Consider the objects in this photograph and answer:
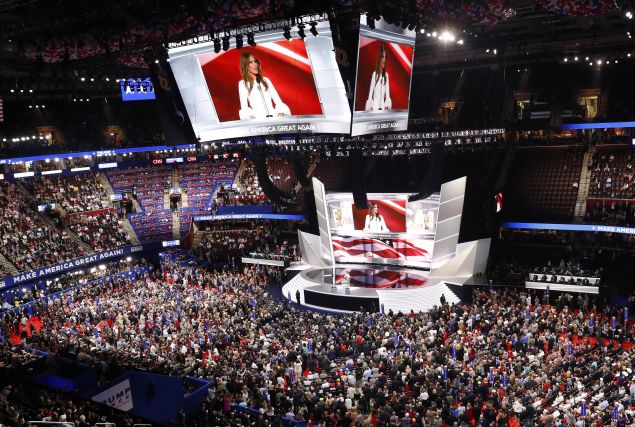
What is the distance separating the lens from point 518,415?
15219 mm

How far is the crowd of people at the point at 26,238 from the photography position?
33.3m

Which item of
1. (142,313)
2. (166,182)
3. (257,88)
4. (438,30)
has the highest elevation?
(438,30)

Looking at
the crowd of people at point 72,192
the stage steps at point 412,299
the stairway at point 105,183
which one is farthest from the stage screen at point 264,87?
the stairway at point 105,183

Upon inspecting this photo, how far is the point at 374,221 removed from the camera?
31.8 metres

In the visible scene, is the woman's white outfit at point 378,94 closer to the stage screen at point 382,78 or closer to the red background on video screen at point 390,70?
the stage screen at point 382,78

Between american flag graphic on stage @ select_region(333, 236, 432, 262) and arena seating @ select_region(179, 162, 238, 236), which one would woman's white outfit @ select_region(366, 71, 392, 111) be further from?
arena seating @ select_region(179, 162, 238, 236)

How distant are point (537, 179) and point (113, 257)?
27.6 m

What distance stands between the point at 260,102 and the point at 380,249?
12.8 meters

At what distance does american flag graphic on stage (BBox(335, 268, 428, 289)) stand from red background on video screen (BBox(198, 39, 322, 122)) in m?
11.2

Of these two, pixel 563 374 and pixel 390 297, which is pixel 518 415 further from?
pixel 390 297

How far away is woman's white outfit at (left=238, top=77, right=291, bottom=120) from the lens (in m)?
23.0

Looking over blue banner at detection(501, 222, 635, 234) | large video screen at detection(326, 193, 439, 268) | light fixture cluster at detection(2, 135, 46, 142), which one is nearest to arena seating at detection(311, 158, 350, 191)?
large video screen at detection(326, 193, 439, 268)

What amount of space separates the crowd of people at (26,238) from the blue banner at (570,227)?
87.5 feet

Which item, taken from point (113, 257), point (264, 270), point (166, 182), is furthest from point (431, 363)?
point (166, 182)
